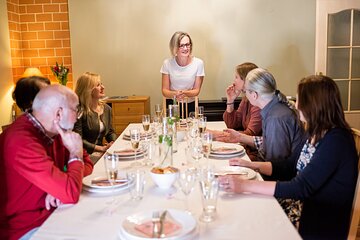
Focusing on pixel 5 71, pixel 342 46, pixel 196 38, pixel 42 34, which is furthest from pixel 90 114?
pixel 342 46

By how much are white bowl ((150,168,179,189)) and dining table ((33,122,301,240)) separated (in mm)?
26

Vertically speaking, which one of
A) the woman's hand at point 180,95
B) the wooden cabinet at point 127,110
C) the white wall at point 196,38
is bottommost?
the wooden cabinet at point 127,110

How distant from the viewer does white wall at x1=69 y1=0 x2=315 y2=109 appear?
193 inches

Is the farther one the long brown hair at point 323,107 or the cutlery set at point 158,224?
the long brown hair at point 323,107

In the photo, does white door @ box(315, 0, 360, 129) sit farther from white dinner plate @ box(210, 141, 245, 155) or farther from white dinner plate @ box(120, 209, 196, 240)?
white dinner plate @ box(120, 209, 196, 240)

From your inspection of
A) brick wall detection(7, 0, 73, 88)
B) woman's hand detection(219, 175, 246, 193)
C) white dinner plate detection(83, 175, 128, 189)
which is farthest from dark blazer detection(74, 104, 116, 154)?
brick wall detection(7, 0, 73, 88)

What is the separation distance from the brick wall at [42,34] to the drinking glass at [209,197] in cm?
414

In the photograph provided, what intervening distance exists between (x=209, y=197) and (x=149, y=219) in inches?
8.5

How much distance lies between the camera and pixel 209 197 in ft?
4.38

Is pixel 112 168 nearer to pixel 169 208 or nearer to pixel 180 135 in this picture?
pixel 169 208

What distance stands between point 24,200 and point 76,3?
12.8ft

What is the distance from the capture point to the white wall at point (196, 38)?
4.91 m

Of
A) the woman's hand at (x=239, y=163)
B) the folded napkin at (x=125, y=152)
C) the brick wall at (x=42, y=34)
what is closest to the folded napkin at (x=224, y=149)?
the woman's hand at (x=239, y=163)

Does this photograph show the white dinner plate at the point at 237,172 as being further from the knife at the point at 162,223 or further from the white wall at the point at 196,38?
the white wall at the point at 196,38
